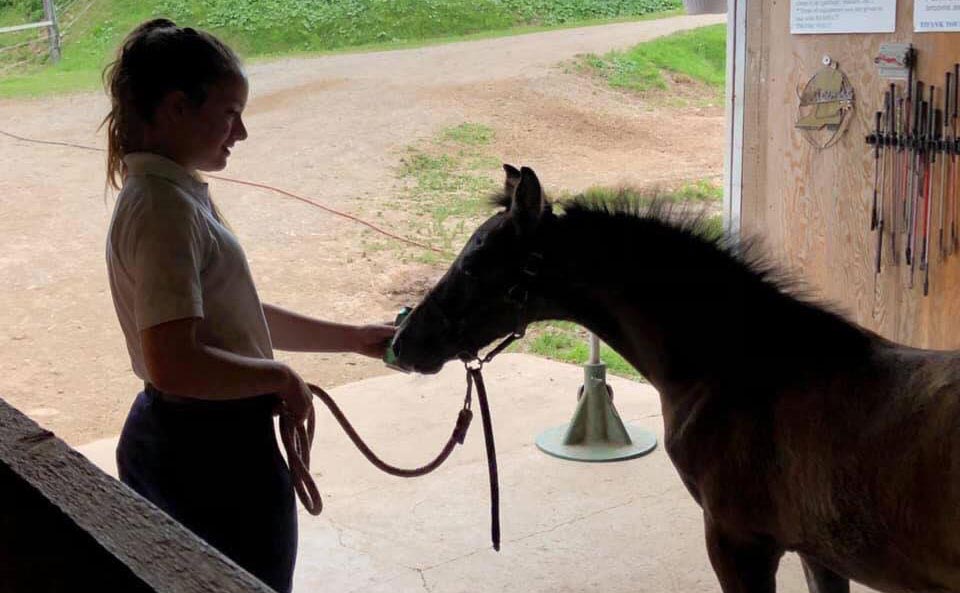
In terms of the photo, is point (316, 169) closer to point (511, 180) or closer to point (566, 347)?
point (566, 347)

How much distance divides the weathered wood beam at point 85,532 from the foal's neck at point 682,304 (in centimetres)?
121

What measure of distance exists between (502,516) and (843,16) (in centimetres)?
211

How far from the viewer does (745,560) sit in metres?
2.06

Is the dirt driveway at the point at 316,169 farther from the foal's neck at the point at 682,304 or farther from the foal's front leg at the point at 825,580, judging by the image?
the foal's front leg at the point at 825,580

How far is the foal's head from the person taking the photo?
6.97ft

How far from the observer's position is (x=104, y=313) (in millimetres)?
7219

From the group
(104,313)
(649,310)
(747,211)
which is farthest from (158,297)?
(104,313)

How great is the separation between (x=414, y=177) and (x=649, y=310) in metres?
8.32

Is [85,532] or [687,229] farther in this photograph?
[687,229]

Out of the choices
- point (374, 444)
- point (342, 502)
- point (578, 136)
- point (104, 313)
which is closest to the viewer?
point (342, 502)

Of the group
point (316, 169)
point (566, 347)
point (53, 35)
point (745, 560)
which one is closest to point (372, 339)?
point (745, 560)

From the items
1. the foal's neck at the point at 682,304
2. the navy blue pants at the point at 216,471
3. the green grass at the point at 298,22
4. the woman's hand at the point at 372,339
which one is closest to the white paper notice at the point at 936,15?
the foal's neck at the point at 682,304

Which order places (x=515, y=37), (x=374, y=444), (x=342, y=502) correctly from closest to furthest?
(x=342, y=502)
(x=374, y=444)
(x=515, y=37)

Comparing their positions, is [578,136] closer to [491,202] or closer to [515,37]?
[515,37]
